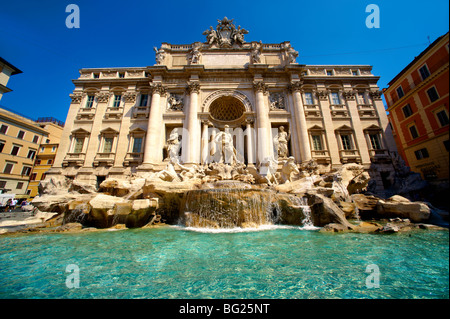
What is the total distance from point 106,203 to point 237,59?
17.3 metres

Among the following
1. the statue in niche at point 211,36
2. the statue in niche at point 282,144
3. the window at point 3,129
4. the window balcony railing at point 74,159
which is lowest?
the window balcony railing at point 74,159

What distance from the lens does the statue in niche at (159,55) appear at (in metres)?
17.7

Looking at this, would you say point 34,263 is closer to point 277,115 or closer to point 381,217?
point 381,217

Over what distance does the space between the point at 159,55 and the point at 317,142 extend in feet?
57.8

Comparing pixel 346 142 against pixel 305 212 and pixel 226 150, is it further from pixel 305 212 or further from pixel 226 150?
pixel 305 212

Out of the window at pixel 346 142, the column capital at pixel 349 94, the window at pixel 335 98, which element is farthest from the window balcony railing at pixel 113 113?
the column capital at pixel 349 94

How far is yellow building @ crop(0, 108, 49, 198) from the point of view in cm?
2052

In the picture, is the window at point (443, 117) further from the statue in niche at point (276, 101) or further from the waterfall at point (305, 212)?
the statue in niche at point (276, 101)

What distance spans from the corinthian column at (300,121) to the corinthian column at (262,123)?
104 inches

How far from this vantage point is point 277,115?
1680 centimetres

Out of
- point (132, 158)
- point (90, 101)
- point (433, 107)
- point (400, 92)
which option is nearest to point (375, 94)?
point (400, 92)

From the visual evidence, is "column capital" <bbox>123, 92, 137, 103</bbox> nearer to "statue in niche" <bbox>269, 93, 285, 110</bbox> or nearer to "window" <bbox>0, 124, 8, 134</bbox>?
"statue in niche" <bbox>269, 93, 285, 110</bbox>

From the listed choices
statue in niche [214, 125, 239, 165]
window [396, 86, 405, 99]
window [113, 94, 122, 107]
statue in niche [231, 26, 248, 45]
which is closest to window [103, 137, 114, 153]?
window [113, 94, 122, 107]

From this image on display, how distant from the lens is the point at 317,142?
16.7m
